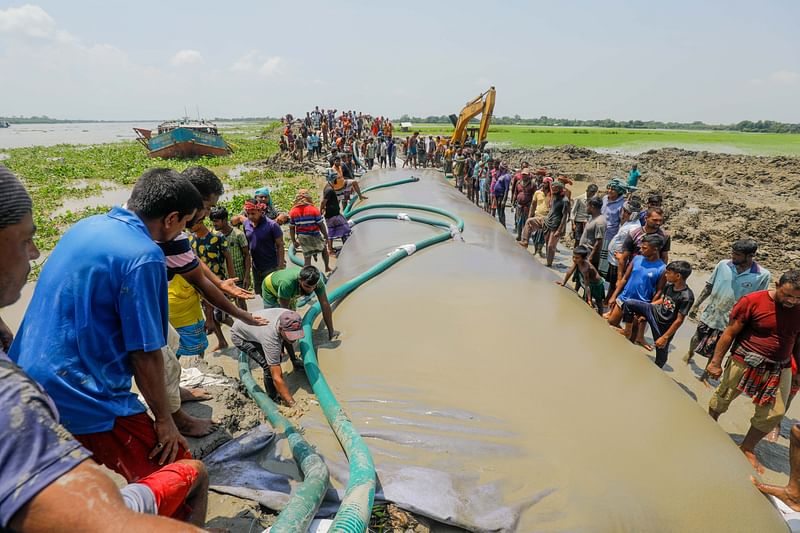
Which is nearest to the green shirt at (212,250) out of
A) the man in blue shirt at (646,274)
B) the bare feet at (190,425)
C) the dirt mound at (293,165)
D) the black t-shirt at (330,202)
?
the bare feet at (190,425)

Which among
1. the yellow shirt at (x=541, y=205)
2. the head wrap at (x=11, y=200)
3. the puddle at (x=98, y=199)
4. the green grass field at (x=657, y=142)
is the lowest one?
the puddle at (x=98, y=199)

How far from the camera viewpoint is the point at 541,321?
3.70m

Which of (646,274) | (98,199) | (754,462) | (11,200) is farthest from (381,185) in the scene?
(98,199)

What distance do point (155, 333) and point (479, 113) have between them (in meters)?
17.9

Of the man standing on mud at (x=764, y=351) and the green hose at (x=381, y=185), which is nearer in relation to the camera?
the man standing on mud at (x=764, y=351)

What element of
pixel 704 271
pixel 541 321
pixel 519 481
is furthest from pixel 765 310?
pixel 704 271

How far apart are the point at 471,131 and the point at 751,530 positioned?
18.5 metres

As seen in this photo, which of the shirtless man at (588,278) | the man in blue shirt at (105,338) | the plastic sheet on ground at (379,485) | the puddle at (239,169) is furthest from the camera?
the puddle at (239,169)

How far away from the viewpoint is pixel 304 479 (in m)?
2.22

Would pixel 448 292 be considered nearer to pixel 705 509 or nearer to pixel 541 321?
pixel 541 321

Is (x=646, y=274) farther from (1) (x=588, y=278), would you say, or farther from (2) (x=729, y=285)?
(1) (x=588, y=278)

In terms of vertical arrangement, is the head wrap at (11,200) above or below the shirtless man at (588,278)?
above

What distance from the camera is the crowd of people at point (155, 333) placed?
2.68 feet

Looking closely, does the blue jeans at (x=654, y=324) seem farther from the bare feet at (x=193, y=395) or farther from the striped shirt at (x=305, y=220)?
the striped shirt at (x=305, y=220)
